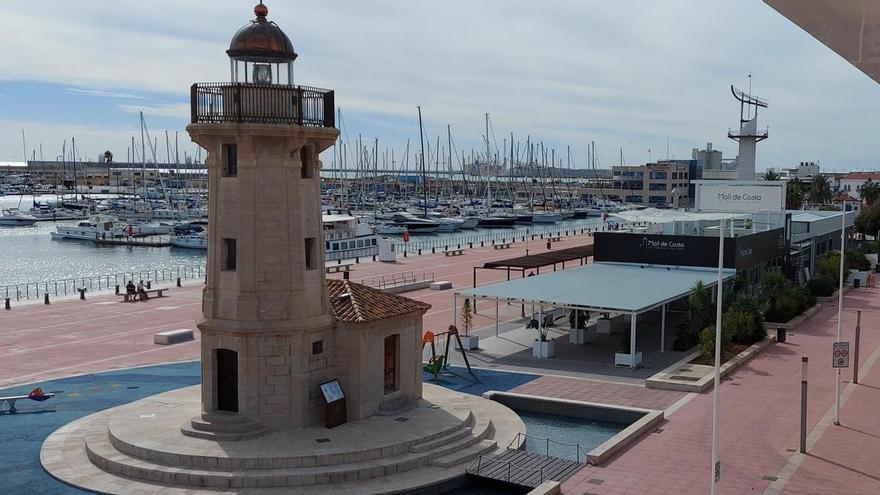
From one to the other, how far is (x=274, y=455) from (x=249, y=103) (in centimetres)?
755

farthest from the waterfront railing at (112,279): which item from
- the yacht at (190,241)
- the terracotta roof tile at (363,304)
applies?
the terracotta roof tile at (363,304)

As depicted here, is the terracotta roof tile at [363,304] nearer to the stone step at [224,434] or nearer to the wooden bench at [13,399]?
the stone step at [224,434]

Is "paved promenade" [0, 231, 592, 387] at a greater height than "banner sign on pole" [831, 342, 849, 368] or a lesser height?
lesser

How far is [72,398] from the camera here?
2434 centimetres

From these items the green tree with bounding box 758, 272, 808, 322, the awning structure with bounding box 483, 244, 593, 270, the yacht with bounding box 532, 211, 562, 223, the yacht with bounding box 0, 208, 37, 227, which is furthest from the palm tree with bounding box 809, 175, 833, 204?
the yacht with bounding box 0, 208, 37, 227

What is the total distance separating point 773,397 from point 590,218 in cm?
12733

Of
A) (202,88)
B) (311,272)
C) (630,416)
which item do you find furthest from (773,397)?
(202,88)

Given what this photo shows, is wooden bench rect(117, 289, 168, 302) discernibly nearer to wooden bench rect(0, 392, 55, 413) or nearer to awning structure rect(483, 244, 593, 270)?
awning structure rect(483, 244, 593, 270)

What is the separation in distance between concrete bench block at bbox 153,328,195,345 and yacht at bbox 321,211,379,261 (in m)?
35.7

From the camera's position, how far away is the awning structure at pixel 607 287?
96.1 feet

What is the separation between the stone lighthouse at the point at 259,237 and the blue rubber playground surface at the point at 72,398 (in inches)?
151

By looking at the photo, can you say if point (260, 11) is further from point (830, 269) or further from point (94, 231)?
point (94, 231)

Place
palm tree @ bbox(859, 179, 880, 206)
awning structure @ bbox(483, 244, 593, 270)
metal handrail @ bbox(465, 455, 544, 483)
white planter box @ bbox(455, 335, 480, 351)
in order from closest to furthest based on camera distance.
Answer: metal handrail @ bbox(465, 455, 544, 483) < white planter box @ bbox(455, 335, 480, 351) < awning structure @ bbox(483, 244, 593, 270) < palm tree @ bbox(859, 179, 880, 206)

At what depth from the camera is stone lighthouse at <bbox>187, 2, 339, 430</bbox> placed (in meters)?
19.0
